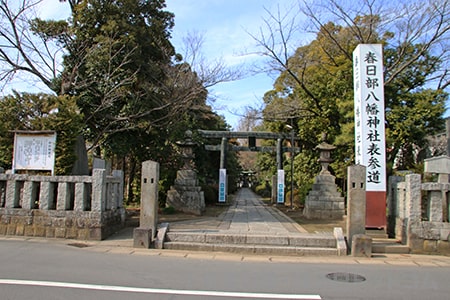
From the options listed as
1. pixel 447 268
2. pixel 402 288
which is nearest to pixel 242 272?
pixel 402 288

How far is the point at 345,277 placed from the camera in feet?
21.2

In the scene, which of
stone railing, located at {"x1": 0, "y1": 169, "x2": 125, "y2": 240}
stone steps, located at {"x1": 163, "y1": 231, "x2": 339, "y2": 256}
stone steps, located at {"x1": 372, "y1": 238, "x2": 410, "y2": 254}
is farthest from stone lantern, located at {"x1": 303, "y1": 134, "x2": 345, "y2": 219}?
stone railing, located at {"x1": 0, "y1": 169, "x2": 125, "y2": 240}

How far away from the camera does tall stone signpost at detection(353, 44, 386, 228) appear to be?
A: 34.9ft

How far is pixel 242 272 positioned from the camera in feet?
21.9

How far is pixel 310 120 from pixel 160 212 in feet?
37.1

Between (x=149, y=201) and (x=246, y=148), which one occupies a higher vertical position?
(x=246, y=148)

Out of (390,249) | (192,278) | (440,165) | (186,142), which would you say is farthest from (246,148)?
(192,278)

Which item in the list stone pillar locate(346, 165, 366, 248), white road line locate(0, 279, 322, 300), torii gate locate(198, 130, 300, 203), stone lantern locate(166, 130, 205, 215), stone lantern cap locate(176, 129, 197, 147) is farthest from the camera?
torii gate locate(198, 130, 300, 203)

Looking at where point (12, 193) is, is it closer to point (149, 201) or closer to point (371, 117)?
point (149, 201)

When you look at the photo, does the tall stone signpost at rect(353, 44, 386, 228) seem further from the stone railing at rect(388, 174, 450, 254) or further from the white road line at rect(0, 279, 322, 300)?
A: the white road line at rect(0, 279, 322, 300)

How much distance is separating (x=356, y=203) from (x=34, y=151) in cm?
897

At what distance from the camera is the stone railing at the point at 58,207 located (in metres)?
9.52

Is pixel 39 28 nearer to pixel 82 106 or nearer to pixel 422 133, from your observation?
pixel 82 106

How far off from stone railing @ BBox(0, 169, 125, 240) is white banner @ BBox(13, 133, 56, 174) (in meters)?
0.39
